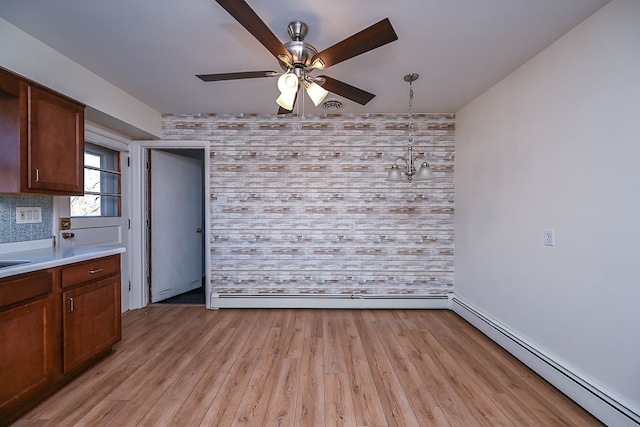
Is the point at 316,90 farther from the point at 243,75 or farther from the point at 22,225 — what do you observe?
the point at 22,225

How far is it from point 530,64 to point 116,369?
4.07 meters

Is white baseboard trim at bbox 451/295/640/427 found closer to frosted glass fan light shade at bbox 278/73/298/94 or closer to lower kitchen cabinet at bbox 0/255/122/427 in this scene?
→ frosted glass fan light shade at bbox 278/73/298/94

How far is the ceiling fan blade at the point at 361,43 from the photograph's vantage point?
1.33 m

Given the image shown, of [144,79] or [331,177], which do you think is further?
[331,177]

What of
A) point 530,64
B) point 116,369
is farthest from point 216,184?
point 530,64

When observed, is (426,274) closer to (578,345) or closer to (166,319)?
(578,345)

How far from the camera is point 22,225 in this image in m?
2.16

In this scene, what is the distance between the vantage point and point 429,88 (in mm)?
2727

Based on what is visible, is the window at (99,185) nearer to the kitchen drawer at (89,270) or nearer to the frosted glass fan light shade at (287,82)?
the kitchen drawer at (89,270)

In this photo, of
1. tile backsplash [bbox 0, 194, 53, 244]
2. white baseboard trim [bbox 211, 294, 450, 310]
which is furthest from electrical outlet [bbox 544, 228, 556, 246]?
tile backsplash [bbox 0, 194, 53, 244]

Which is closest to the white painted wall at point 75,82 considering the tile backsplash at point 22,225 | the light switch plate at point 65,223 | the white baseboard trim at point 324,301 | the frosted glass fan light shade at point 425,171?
the tile backsplash at point 22,225

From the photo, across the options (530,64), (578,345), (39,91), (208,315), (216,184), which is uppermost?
(530,64)

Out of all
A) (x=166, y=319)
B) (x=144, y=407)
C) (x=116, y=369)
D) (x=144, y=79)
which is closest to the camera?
(x=144, y=407)

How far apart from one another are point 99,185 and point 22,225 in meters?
0.95
